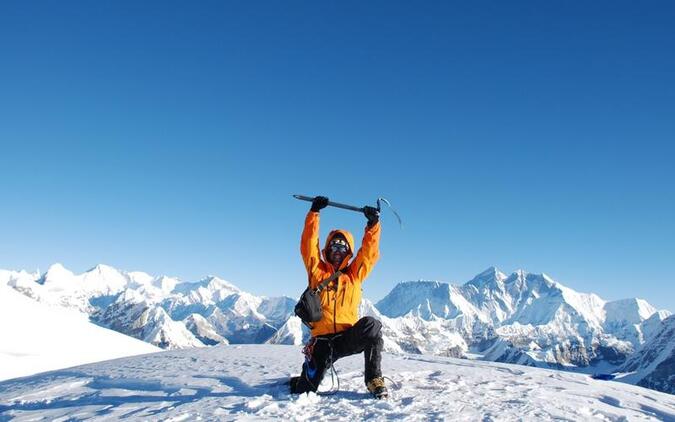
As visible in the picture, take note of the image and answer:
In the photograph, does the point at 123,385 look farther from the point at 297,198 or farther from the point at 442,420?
the point at 442,420

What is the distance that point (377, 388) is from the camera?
27.2ft

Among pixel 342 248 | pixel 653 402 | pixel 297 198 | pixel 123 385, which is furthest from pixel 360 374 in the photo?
pixel 653 402

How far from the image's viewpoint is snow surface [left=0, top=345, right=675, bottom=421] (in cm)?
766

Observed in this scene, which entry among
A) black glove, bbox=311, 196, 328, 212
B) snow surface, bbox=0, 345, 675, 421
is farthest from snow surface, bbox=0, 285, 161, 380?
black glove, bbox=311, 196, 328, 212

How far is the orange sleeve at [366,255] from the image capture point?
8.84 metres

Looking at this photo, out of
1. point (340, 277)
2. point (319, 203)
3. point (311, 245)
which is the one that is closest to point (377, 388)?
point (340, 277)

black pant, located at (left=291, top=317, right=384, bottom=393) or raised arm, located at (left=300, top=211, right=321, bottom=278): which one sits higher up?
raised arm, located at (left=300, top=211, right=321, bottom=278)

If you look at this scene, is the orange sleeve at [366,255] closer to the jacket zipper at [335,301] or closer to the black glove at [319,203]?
the jacket zipper at [335,301]

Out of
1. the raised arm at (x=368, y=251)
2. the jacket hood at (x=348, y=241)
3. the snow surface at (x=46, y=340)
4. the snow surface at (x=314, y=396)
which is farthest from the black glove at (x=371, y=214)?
Result: the snow surface at (x=46, y=340)

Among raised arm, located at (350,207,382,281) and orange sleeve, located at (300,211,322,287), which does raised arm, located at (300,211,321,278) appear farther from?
raised arm, located at (350,207,382,281)

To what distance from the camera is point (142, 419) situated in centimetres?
756

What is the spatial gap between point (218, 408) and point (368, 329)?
9.04 feet

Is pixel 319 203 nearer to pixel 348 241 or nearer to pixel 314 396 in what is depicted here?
pixel 348 241

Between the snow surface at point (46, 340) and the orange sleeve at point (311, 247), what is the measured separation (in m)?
15.8
